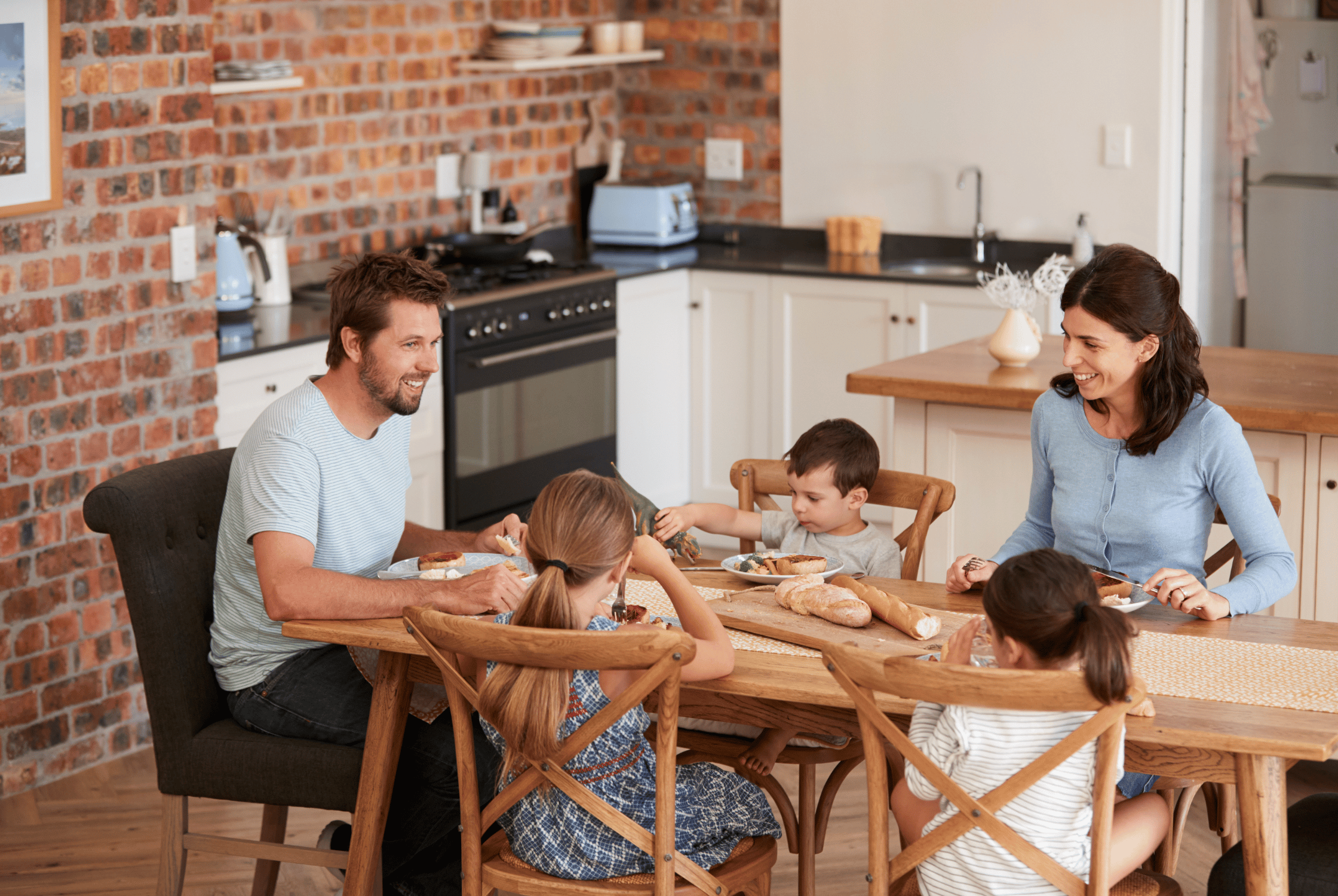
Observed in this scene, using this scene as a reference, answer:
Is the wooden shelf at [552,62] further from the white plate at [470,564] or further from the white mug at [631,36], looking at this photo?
the white plate at [470,564]

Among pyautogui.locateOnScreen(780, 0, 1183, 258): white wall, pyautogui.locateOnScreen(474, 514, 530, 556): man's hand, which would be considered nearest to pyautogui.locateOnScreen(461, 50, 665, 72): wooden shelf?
pyautogui.locateOnScreen(780, 0, 1183, 258): white wall

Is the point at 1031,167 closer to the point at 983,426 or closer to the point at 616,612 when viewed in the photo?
the point at 983,426

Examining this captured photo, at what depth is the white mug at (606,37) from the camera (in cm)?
583

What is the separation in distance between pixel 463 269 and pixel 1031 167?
6.51 feet

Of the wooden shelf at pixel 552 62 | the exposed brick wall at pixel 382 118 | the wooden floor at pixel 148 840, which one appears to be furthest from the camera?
the wooden shelf at pixel 552 62

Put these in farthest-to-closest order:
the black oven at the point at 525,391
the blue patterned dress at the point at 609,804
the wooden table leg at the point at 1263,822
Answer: the black oven at the point at 525,391, the blue patterned dress at the point at 609,804, the wooden table leg at the point at 1263,822

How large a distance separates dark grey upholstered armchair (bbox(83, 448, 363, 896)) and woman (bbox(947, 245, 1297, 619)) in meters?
1.08

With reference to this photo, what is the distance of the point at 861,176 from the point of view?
5.83m

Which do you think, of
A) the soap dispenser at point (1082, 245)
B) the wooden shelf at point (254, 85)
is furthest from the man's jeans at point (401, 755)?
the soap dispenser at point (1082, 245)

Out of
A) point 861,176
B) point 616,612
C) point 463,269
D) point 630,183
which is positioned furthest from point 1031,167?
point 616,612

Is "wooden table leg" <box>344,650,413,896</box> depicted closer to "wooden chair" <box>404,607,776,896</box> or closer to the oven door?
"wooden chair" <box>404,607,776,896</box>

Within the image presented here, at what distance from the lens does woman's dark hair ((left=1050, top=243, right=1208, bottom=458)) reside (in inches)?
101

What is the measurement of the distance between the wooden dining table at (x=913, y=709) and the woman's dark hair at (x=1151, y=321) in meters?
0.33

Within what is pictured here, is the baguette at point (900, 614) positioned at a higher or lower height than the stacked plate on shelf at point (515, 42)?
lower
